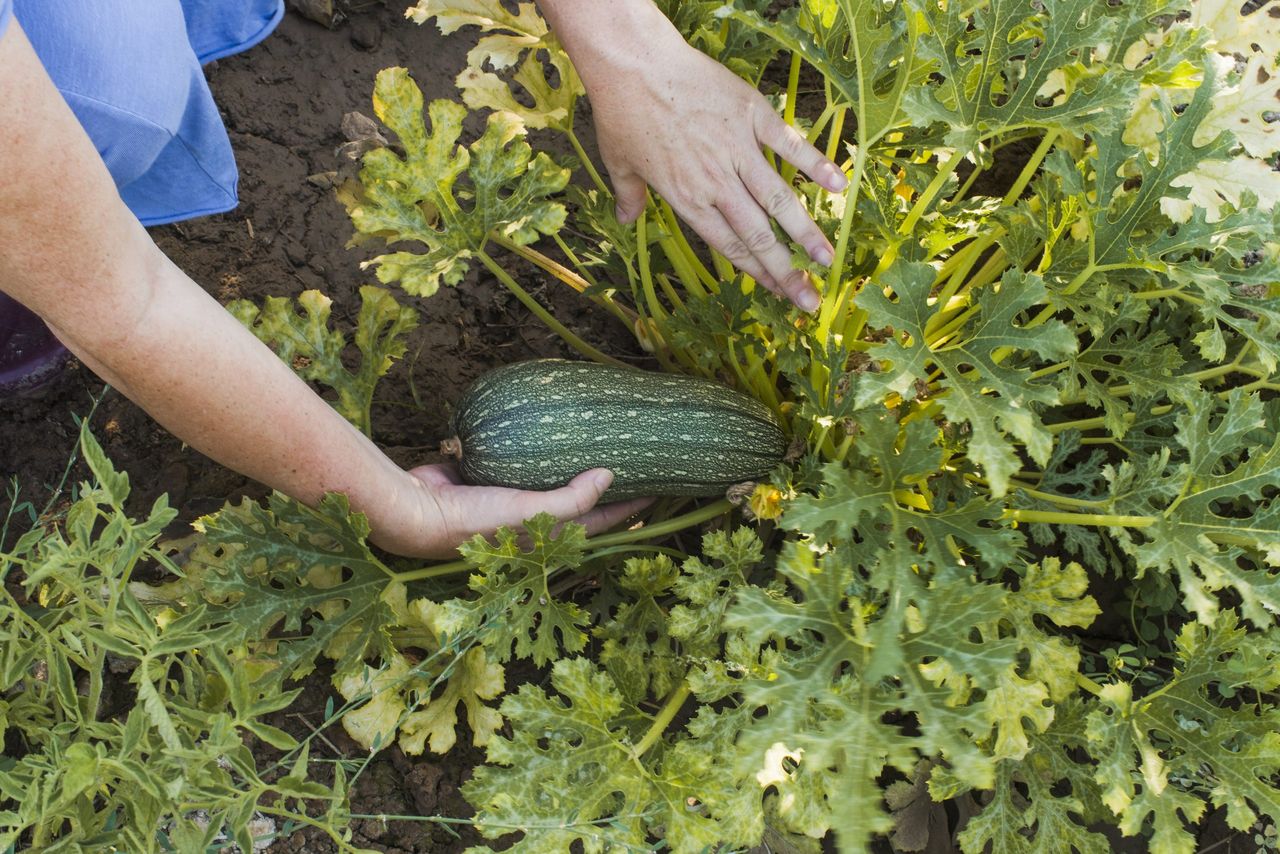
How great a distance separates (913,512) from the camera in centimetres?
183

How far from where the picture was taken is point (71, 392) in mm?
2668

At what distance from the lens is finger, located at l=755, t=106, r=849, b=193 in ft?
6.32

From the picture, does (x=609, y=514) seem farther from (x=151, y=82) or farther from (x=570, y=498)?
(x=151, y=82)

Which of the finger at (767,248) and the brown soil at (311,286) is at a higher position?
the finger at (767,248)

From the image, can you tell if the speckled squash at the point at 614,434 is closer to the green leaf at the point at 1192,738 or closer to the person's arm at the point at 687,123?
the person's arm at the point at 687,123

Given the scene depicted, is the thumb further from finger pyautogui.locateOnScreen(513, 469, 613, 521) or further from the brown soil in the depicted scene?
the brown soil

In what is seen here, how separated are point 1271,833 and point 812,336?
157 centimetres

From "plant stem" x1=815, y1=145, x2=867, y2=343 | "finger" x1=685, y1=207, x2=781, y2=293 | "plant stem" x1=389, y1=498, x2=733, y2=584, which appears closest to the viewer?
"plant stem" x1=815, y1=145, x2=867, y2=343

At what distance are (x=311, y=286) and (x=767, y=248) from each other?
4.68ft

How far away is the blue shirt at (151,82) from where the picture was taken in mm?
1836

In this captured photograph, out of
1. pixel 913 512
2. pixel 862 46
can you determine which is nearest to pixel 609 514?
pixel 913 512

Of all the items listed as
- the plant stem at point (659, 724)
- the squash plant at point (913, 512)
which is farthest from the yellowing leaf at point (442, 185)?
the plant stem at point (659, 724)

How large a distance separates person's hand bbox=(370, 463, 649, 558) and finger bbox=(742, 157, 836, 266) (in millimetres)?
674

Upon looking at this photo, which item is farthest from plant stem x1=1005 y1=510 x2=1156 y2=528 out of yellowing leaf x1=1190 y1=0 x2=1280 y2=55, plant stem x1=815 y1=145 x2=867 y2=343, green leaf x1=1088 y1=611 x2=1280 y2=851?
yellowing leaf x1=1190 y1=0 x2=1280 y2=55
